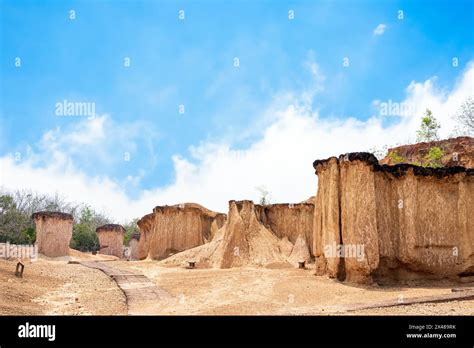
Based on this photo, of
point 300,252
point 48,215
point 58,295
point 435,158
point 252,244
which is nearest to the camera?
point 58,295

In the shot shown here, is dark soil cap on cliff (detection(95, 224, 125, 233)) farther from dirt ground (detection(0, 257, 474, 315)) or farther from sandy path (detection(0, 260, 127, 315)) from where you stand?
dirt ground (detection(0, 257, 474, 315))

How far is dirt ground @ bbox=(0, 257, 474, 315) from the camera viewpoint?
8906 mm

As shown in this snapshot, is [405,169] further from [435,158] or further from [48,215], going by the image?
[48,215]

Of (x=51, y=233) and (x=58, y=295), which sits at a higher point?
(x=51, y=233)

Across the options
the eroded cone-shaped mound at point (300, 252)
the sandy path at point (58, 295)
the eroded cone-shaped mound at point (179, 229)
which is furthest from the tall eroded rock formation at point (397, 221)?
the eroded cone-shaped mound at point (179, 229)

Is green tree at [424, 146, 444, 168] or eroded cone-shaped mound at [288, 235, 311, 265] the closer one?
eroded cone-shaped mound at [288, 235, 311, 265]

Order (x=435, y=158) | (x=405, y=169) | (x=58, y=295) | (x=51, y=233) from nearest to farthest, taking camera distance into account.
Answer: (x=58, y=295)
(x=405, y=169)
(x=435, y=158)
(x=51, y=233)

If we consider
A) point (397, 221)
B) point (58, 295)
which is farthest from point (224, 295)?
point (397, 221)

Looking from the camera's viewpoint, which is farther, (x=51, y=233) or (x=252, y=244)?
(x=51, y=233)

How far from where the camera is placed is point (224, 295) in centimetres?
1154

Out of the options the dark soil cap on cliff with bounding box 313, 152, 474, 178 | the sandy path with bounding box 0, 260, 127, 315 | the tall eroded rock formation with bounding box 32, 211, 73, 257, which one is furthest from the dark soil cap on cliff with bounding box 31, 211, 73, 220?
the dark soil cap on cliff with bounding box 313, 152, 474, 178
